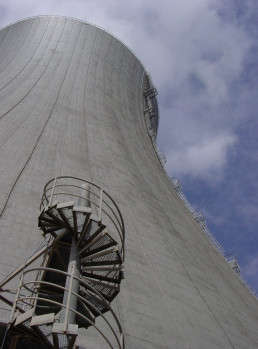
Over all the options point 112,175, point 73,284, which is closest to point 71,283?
point 73,284

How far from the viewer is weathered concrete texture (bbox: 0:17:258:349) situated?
21.5 feet

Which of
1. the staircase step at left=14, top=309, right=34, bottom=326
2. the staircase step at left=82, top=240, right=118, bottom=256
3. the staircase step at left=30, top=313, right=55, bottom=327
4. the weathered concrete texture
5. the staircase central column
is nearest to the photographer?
the staircase step at left=30, top=313, right=55, bottom=327

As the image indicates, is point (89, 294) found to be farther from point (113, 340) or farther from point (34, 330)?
point (113, 340)

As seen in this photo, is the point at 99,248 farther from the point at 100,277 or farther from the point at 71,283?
the point at 71,283

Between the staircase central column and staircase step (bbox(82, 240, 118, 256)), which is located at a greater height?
staircase step (bbox(82, 240, 118, 256))

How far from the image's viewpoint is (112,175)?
31.9 feet

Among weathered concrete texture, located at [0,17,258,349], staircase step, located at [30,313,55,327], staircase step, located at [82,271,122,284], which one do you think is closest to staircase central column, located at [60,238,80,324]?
staircase step, located at [30,313,55,327]

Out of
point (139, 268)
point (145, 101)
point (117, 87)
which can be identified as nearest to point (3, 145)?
point (139, 268)

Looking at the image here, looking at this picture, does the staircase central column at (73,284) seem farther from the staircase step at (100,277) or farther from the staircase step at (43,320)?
the staircase step at (100,277)

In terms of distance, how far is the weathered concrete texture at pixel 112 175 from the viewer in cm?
655

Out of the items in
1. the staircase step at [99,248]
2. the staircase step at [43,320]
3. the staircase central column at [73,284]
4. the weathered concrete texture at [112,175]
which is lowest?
the staircase step at [43,320]

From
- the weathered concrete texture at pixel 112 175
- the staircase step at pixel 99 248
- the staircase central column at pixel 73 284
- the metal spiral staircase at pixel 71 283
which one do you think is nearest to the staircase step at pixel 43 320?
the metal spiral staircase at pixel 71 283

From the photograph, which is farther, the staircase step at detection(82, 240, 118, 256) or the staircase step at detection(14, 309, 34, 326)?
the staircase step at detection(82, 240, 118, 256)

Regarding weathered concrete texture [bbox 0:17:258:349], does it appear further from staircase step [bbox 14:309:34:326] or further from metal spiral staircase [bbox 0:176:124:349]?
staircase step [bbox 14:309:34:326]
